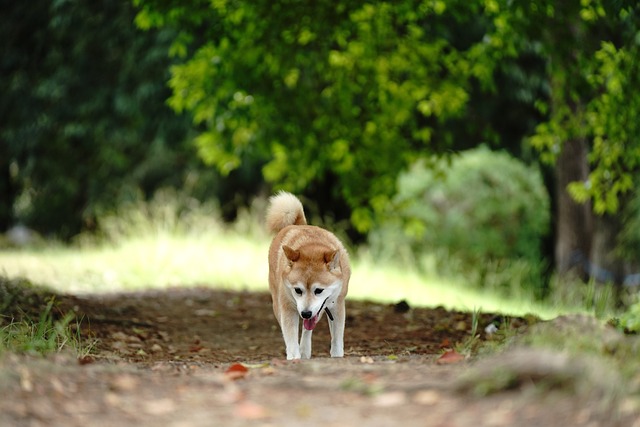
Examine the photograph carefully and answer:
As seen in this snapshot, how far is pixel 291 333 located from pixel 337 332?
0.36m

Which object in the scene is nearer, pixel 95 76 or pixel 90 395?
pixel 90 395

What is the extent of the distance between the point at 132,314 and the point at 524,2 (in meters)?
4.78

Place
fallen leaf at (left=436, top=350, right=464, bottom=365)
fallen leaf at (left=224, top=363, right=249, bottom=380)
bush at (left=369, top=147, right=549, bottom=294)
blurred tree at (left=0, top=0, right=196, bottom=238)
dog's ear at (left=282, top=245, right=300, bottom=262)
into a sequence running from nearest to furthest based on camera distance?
fallen leaf at (left=224, top=363, right=249, bottom=380), fallen leaf at (left=436, top=350, right=464, bottom=365), dog's ear at (left=282, top=245, right=300, bottom=262), bush at (left=369, top=147, right=549, bottom=294), blurred tree at (left=0, top=0, right=196, bottom=238)

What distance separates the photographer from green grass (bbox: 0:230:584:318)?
11.6 metres

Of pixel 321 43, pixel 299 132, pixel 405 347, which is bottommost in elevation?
pixel 405 347

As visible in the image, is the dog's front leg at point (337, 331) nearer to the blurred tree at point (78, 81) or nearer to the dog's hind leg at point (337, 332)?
the dog's hind leg at point (337, 332)

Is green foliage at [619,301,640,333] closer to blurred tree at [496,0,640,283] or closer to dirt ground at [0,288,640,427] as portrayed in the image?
dirt ground at [0,288,640,427]

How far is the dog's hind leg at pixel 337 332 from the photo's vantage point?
6.42 m

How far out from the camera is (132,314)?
28.6 ft

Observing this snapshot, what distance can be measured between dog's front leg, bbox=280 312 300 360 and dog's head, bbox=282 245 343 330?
4.0 inches

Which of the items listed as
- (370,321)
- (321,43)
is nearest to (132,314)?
(370,321)

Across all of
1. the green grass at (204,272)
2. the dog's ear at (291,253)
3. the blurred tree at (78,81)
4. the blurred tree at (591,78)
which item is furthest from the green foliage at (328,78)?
the blurred tree at (78,81)

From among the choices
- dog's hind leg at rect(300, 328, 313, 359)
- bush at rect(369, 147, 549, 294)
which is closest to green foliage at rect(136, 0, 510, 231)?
dog's hind leg at rect(300, 328, 313, 359)

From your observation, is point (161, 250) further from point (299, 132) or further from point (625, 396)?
point (625, 396)
